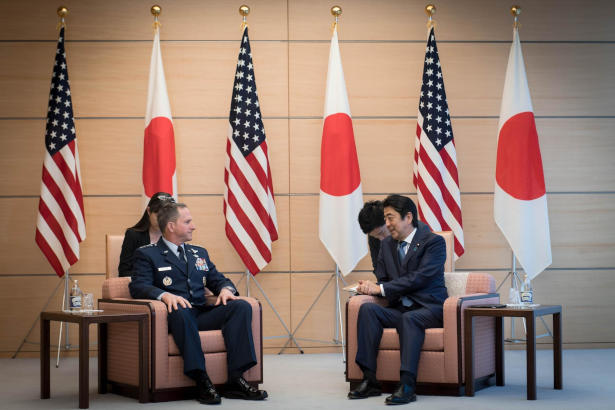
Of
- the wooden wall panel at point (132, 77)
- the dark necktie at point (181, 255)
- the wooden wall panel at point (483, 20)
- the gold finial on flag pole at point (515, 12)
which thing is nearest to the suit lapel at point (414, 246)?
the dark necktie at point (181, 255)

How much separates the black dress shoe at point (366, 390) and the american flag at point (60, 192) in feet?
10.0

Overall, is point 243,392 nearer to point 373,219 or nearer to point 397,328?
point 397,328

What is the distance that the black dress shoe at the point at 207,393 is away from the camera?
4.34 meters

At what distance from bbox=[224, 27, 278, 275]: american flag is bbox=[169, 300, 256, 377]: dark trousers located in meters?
1.73

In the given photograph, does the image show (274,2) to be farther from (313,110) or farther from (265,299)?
(265,299)

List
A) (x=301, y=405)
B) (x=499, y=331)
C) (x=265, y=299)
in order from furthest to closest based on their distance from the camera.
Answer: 1. (x=265, y=299)
2. (x=499, y=331)
3. (x=301, y=405)

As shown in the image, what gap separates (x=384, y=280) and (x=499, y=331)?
82 centimetres

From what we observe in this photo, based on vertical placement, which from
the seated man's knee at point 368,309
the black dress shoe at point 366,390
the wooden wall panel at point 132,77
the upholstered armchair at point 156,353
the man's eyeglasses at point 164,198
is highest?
the wooden wall panel at point 132,77

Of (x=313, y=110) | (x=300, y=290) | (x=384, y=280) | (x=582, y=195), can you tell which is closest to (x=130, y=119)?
(x=313, y=110)

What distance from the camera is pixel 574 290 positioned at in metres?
7.03

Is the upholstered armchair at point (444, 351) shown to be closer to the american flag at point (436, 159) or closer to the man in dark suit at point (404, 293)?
the man in dark suit at point (404, 293)

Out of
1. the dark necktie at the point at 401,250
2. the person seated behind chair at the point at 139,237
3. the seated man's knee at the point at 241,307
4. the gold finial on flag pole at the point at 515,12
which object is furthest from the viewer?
the gold finial on flag pole at the point at 515,12

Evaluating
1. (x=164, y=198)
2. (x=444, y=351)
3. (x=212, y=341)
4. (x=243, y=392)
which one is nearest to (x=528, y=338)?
(x=444, y=351)

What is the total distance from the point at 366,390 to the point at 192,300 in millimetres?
1214
